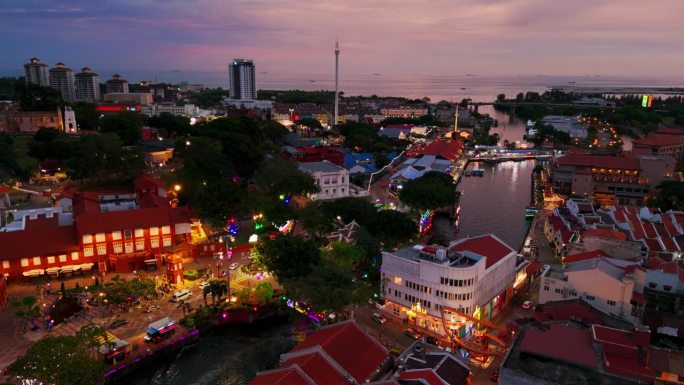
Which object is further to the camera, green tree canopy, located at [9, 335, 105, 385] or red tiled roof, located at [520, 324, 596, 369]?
red tiled roof, located at [520, 324, 596, 369]

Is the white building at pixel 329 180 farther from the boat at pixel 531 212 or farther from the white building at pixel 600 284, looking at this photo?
the white building at pixel 600 284

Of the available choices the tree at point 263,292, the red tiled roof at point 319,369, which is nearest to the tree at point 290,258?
the tree at point 263,292

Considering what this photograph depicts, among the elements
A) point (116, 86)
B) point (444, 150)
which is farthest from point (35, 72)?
point (444, 150)

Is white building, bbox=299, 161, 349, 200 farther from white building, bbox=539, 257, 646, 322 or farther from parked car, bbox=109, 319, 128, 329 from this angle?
white building, bbox=539, 257, 646, 322

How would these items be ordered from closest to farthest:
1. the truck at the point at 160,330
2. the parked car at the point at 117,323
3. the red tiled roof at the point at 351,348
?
the red tiled roof at the point at 351,348 < the truck at the point at 160,330 < the parked car at the point at 117,323

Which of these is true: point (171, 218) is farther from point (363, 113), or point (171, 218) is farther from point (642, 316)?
point (363, 113)

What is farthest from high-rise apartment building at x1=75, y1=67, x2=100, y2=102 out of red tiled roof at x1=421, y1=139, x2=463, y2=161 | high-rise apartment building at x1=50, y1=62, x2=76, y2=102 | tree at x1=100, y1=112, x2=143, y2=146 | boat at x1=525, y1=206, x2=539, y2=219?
boat at x1=525, y1=206, x2=539, y2=219

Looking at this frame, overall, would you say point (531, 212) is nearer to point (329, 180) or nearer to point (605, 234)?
point (605, 234)
